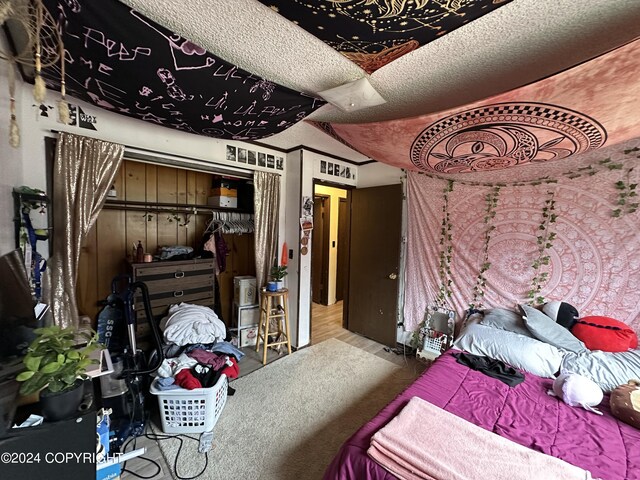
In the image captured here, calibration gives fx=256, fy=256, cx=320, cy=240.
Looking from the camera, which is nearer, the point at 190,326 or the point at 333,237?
the point at 190,326

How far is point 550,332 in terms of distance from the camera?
198 centimetres

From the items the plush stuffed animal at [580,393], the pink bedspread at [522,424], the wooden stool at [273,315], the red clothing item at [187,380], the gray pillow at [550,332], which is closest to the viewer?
the pink bedspread at [522,424]

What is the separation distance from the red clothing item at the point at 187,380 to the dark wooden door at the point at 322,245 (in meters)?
3.18

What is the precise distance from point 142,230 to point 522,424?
10.9ft

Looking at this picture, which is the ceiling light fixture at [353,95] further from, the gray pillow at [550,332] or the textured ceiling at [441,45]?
the gray pillow at [550,332]

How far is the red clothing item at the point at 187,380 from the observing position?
181 centimetres

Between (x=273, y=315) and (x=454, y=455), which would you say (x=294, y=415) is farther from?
(x=454, y=455)

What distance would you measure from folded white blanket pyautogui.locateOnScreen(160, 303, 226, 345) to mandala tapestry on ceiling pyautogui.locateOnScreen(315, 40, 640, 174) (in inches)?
76.1

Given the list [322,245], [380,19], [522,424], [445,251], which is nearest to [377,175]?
[445,251]

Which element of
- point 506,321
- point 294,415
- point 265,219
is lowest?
point 294,415

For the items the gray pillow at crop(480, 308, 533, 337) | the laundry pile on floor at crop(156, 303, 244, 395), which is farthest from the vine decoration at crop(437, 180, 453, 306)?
the laundry pile on floor at crop(156, 303, 244, 395)

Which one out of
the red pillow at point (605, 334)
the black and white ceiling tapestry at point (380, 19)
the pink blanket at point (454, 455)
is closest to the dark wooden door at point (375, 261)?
the red pillow at point (605, 334)

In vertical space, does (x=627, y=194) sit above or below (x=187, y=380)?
above

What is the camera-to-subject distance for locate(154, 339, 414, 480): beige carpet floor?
1599 mm
